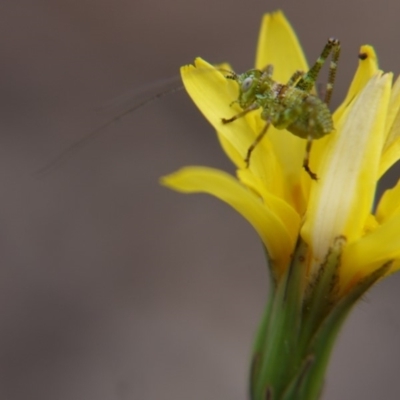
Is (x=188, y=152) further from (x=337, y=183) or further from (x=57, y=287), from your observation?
(x=337, y=183)

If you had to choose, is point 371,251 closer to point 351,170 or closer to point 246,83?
point 351,170

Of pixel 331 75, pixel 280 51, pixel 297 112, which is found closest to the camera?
pixel 297 112

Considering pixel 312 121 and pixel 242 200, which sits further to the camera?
pixel 312 121

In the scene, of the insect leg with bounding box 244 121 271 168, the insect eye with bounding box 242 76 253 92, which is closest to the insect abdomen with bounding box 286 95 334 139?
the insect leg with bounding box 244 121 271 168

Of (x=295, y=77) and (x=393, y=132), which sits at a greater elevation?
(x=295, y=77)

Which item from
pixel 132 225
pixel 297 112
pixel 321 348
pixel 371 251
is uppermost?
pixel 297 112

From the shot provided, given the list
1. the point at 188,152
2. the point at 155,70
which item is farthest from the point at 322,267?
the point at 155,70

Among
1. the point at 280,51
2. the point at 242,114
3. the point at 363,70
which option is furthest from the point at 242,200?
the point at 280,51

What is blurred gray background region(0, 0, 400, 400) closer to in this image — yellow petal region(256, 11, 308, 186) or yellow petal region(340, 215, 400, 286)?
yellow petal region(256, 11, 308, 186)
